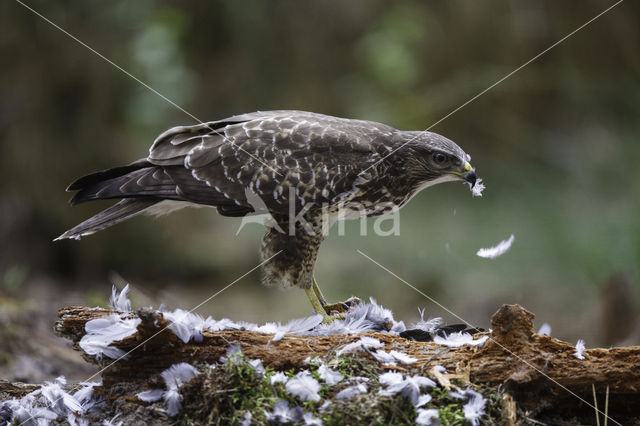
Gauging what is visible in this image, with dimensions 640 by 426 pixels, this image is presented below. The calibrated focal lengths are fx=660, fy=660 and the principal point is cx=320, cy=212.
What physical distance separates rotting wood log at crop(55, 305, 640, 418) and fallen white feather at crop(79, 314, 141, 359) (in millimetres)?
35

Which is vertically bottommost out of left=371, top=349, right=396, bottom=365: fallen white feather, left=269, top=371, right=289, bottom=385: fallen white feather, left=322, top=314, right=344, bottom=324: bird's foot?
left=322, top=314, right=344, bottom=324: bird's foot

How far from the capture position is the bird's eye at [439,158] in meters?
3.89

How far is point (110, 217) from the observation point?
3.83 metres

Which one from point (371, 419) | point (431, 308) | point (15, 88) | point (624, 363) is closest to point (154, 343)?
point (371, 419)

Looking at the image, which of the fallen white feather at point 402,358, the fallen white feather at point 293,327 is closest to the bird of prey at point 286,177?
the fallen white feather at point 293,327

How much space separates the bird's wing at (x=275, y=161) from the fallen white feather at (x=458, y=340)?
111 cm

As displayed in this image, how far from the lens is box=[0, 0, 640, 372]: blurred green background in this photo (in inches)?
290

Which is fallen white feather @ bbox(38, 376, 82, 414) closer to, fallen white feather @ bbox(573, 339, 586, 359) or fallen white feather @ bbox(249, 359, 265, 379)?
fallen white feather @ bbox(249, 359, 265, 379)

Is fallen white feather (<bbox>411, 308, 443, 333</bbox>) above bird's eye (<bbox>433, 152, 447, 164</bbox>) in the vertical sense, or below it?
below

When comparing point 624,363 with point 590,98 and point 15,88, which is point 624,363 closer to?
point 15,88

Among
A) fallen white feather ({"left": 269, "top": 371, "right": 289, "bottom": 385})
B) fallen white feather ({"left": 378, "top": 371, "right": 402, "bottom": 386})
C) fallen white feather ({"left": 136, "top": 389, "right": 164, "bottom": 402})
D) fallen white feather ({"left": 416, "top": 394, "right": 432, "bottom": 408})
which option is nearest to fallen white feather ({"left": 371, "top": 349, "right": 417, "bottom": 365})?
fallen white feather ({"left": 378, "top": 371, "right": 402, "bottom": 386})

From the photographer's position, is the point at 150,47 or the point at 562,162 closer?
the point at 150,47

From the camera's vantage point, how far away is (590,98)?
9508mm

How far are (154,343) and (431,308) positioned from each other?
516cm
